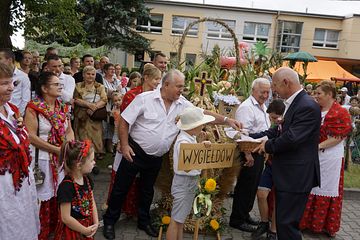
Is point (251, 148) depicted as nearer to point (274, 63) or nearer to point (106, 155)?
point (106, 155)

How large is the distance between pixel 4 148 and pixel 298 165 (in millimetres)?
2607

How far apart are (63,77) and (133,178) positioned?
2.41 metres

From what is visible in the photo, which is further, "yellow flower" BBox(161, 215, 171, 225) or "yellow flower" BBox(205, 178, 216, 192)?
"yellow flower" BBox(161, 215, 171, 225)

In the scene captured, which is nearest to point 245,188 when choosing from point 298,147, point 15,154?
point 298,147

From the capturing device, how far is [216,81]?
562cm

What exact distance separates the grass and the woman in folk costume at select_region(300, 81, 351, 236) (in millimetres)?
2617

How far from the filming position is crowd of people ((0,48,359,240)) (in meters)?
2.92

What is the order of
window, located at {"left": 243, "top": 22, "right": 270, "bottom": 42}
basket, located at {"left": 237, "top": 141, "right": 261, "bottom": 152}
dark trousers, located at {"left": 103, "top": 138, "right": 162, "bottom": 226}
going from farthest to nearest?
window, located at {"left": 243, "top": 22, "right": 270, "bottom": 42} → dark trousers, located at {"left": 103, "top": 138, "right": 162, "bottom": 226} → basket, located at {"left": 237, "top": 141, "right": 261, "bottom": 152}

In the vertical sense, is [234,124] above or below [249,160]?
above

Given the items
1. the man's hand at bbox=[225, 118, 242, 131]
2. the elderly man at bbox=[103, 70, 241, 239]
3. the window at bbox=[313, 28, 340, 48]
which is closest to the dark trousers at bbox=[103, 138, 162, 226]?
the elderly man at bbox=[103, 70, 241, 239]

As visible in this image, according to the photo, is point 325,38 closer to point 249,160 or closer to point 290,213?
point 249,160

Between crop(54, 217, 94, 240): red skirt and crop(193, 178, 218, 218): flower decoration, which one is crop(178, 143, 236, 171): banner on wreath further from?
crop(54, 217, 94, 240): red skirt

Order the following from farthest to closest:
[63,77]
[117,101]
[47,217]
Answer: [117,101] < [63,77] < [47,217]

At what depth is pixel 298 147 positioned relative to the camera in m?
3.50
